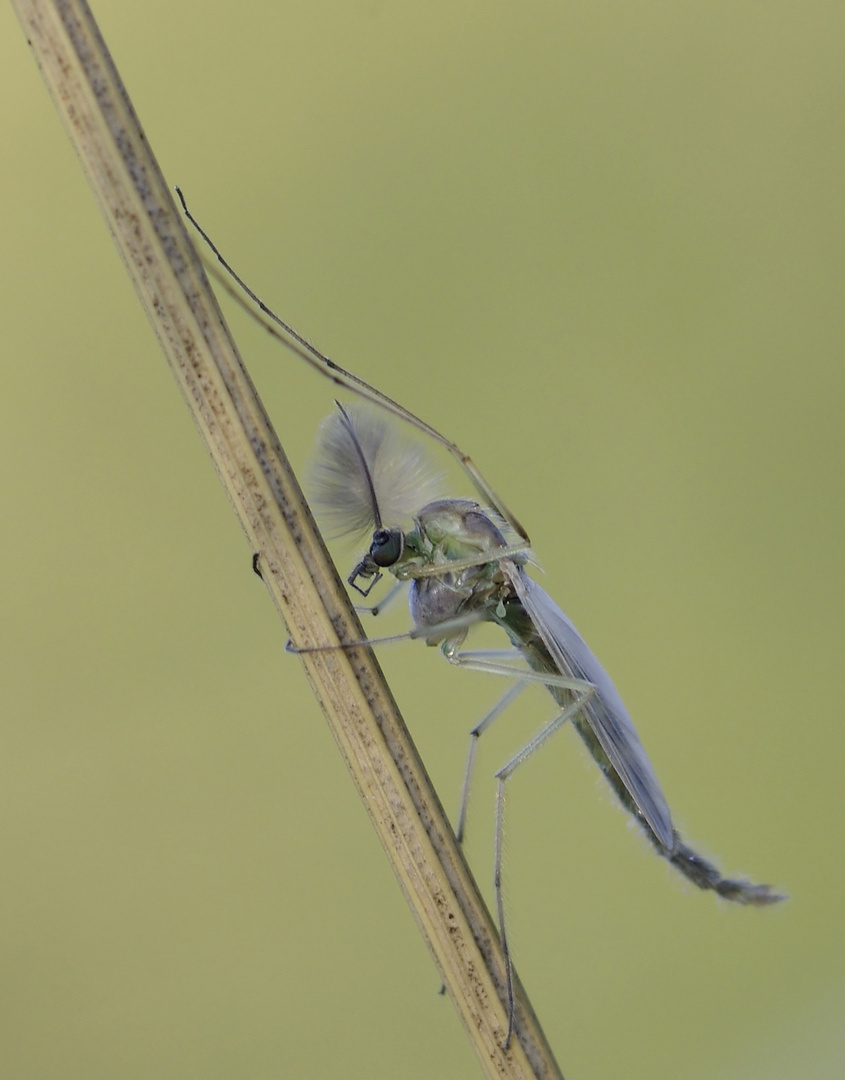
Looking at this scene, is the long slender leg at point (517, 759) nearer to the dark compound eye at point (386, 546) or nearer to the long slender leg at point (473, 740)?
the long slender leg at point (473, 740)

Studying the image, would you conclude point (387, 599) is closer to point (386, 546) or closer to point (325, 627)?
point (386, 546)

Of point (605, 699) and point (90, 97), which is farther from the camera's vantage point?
point (605, 699)

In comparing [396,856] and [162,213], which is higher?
[162,213]

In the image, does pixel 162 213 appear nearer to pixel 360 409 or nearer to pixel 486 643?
pixel 360 409

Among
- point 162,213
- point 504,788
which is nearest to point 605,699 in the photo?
point 504,788

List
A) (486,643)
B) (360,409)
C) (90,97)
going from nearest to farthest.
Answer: (90,97)
(360,409)
(486,643)

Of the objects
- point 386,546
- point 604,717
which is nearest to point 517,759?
point 604,717

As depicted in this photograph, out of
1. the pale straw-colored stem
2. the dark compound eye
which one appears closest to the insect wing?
the dark compound eye
